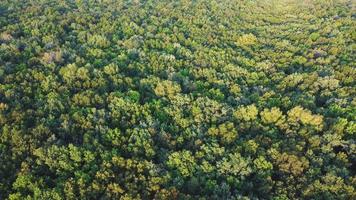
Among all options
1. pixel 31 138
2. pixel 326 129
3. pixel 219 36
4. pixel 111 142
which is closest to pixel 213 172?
pixel 111 142

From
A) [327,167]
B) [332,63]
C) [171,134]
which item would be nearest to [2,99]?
[171,134]

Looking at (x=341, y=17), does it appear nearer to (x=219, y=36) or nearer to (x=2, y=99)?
(x=219, y=36)

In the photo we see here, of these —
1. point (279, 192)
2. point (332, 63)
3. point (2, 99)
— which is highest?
point (332, 63)

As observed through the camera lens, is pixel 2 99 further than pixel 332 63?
No

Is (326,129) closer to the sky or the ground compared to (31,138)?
closer to the sky

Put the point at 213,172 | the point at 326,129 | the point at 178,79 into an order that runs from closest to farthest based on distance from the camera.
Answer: the point at 213,172, the point at 326,129, the point at 178,79

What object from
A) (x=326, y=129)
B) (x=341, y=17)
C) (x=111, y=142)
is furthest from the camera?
(x=341, y=17)
